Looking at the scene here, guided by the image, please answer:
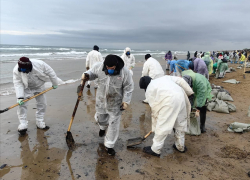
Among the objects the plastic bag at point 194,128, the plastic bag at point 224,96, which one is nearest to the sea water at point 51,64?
the plastic bag at point 194,128

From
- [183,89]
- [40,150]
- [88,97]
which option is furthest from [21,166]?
[88,97]

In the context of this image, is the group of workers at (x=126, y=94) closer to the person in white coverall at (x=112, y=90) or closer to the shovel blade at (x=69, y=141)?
the person in white coverall at (x=112, y=90)

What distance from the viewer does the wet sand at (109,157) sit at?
2.62 meters

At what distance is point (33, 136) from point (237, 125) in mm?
4530

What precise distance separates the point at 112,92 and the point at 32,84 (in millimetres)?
1953

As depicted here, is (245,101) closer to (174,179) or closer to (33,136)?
(174,179)

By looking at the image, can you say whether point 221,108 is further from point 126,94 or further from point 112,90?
point 112,90

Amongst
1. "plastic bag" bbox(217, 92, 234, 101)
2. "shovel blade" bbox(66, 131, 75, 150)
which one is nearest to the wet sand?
"shovel blade" bbox(66, 131, 75, 150)

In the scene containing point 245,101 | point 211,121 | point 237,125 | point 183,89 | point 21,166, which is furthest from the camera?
point 245,101

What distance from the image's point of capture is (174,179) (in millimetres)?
2525

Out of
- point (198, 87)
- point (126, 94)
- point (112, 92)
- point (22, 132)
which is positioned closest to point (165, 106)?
point (126, 94)

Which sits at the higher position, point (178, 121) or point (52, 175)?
point (178, 121)

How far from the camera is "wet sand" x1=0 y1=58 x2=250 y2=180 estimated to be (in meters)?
2.62

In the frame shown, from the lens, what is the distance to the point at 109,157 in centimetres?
302
